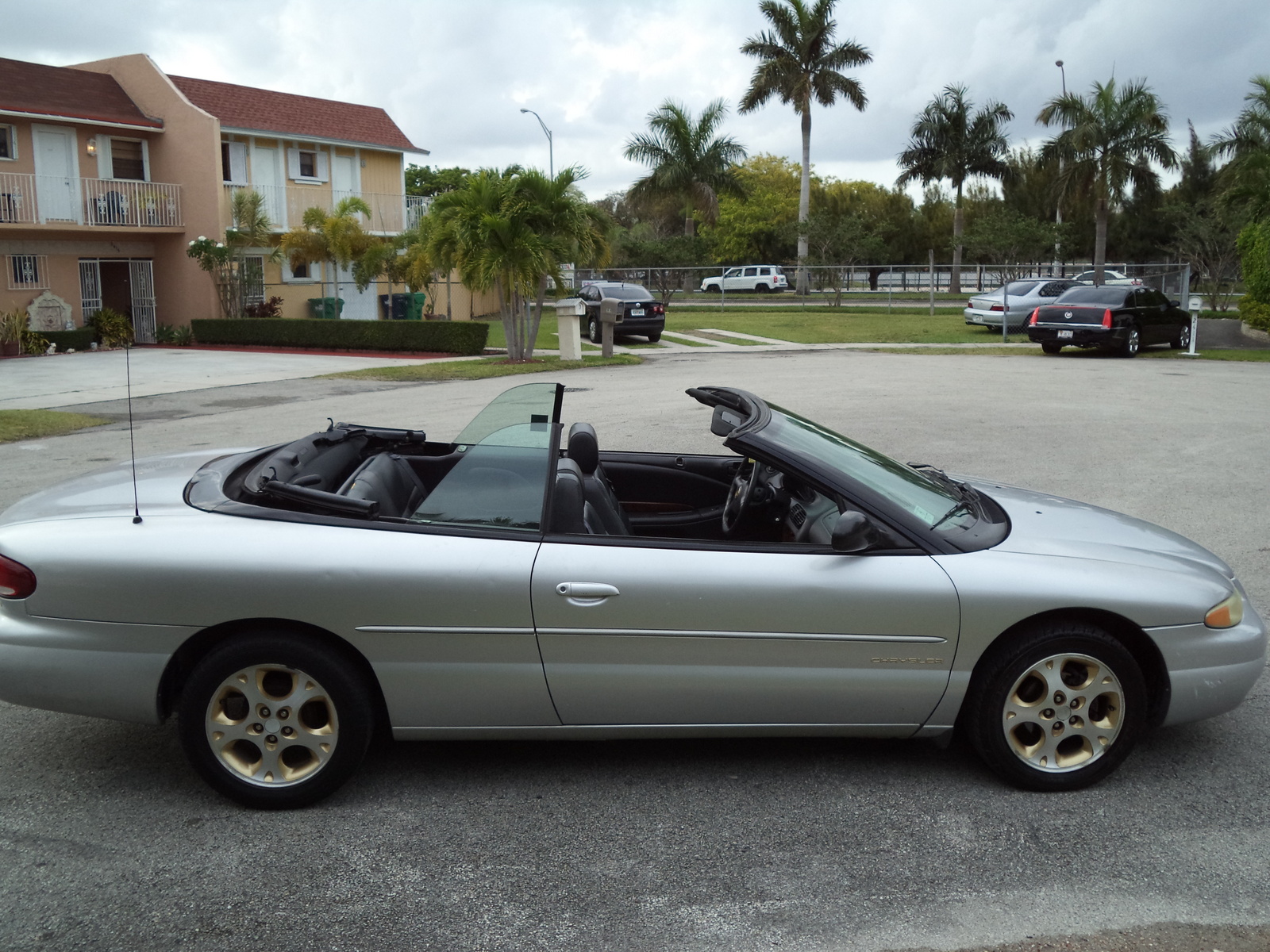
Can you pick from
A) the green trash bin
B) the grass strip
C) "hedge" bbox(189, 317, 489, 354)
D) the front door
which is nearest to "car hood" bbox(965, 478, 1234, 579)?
the grass strip

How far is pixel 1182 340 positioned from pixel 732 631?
24775 mm

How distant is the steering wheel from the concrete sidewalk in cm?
1413

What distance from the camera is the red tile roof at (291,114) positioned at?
3275 cm

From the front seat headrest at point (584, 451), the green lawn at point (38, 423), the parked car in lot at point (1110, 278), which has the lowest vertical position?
the green lawn at point (38, 423)

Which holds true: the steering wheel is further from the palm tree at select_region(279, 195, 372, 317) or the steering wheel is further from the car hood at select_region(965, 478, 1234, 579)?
the palm tree at select_region(279, 195, 372, 317)

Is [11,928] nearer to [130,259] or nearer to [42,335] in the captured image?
[42,335]

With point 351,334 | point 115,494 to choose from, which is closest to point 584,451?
point 115,494

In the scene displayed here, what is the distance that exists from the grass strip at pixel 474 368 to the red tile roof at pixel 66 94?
13469 millimetres

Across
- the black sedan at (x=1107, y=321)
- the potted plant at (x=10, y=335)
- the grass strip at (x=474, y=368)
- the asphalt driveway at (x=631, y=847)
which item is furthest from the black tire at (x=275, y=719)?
the potted plant at (x=10, y=335)

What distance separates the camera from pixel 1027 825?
3707mm

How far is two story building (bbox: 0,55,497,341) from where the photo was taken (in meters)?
28.3

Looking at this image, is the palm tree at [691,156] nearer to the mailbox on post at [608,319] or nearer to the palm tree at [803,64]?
the palm tree at [803,64]

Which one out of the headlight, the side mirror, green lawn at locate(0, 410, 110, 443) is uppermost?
the side mirror

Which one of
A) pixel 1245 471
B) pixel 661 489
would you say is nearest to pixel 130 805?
pixel 661 489
